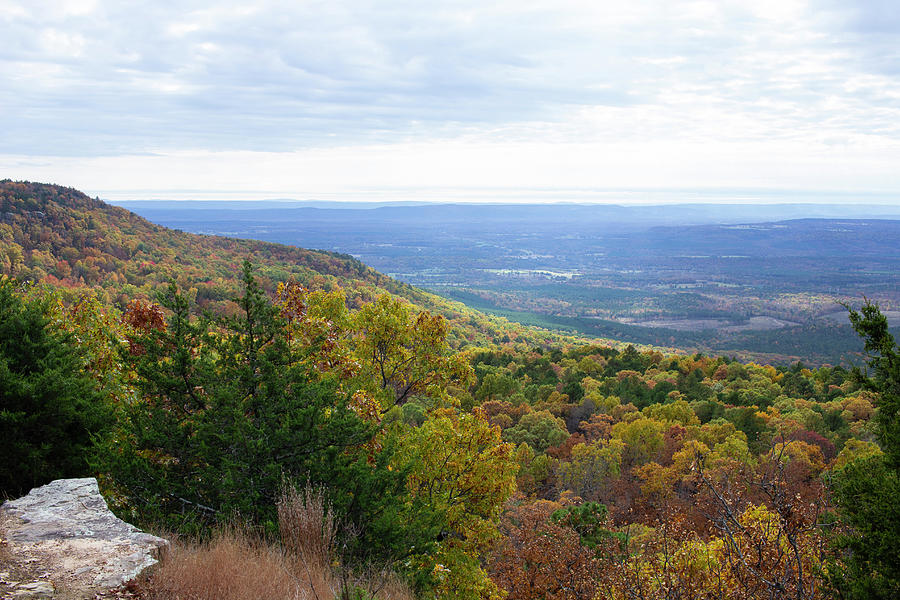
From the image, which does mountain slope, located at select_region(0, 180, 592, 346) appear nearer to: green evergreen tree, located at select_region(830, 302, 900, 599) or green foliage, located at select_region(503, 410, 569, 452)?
green foliage, located at select_region(503, 410, 569, 452)

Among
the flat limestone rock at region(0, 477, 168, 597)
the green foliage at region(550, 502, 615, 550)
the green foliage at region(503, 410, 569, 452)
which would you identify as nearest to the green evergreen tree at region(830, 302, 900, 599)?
the green foliage at region(550, 502, 615, 550)

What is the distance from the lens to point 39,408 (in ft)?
25.7

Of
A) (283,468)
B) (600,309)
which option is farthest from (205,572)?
(600,309)

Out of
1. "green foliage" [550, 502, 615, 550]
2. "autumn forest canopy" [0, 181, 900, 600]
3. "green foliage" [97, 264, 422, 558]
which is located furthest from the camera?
"green foliage" [550, 502, 615, 550]

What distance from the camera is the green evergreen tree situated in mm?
5926

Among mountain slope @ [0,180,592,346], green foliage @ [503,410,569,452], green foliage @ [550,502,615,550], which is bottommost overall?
green foliage @ [503,410,569,452]

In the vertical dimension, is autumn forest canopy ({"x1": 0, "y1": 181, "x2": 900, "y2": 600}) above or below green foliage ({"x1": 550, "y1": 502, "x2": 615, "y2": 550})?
above

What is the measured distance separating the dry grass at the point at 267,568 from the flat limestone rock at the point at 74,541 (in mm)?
308

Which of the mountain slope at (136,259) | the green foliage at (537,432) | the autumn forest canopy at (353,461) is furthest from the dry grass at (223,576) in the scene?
the mountain slope at (136,259)

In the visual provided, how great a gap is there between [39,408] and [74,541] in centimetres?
314

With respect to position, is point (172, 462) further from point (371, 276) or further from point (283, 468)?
point (371, 276)

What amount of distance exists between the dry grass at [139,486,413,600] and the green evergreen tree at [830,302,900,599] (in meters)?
5.11

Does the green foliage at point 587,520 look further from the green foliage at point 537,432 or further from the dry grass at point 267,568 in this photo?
the green foliage at point 537,432

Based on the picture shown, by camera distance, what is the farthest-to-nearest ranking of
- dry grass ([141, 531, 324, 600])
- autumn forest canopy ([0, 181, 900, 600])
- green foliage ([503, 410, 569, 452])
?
green foliage ([503, 410, 569, 452]) → autumn forest canopy ([0, 181, 900, 600]) → dry grass ([141, 531, 324, 600])
